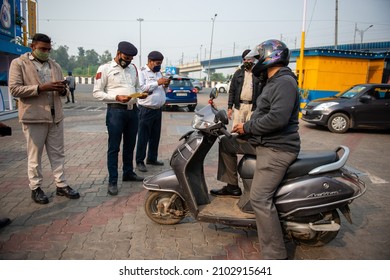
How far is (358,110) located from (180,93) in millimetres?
7459

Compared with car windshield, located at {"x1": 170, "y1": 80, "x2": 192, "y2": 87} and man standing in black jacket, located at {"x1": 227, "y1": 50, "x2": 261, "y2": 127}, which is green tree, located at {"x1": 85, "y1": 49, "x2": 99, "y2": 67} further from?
man standing in black jacket, located at {"x1": 227, "y1": 50, "x2": 261, "y2": 127}

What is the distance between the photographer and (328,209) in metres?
2.86

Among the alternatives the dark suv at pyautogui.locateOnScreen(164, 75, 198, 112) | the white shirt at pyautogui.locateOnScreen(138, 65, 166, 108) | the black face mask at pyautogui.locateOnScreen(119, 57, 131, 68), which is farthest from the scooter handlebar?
the dark suv at pyautogui.locateOnScreen(164, 75, 198, 112)

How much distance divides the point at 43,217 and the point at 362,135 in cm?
931

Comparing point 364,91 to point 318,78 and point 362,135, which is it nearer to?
point 362,135

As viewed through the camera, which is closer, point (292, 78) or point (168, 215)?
point (292, 78)

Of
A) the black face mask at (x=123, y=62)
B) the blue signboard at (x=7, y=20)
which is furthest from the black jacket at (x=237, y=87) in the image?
the blue signboard at (x=7, y=20)

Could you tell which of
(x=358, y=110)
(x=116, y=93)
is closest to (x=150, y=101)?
(x=116, y=93)

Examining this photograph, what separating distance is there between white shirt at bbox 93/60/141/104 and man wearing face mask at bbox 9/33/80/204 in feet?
1.56

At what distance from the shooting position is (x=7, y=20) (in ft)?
36.2

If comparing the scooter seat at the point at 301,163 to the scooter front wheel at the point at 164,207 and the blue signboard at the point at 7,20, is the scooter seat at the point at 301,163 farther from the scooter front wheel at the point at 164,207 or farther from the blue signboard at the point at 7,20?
the blue signboard at the point at 7,20

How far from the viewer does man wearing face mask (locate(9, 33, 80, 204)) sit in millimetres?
3604

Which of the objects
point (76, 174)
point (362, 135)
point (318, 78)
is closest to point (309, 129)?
point (362, 135)

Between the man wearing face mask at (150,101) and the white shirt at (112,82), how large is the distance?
690 mm
